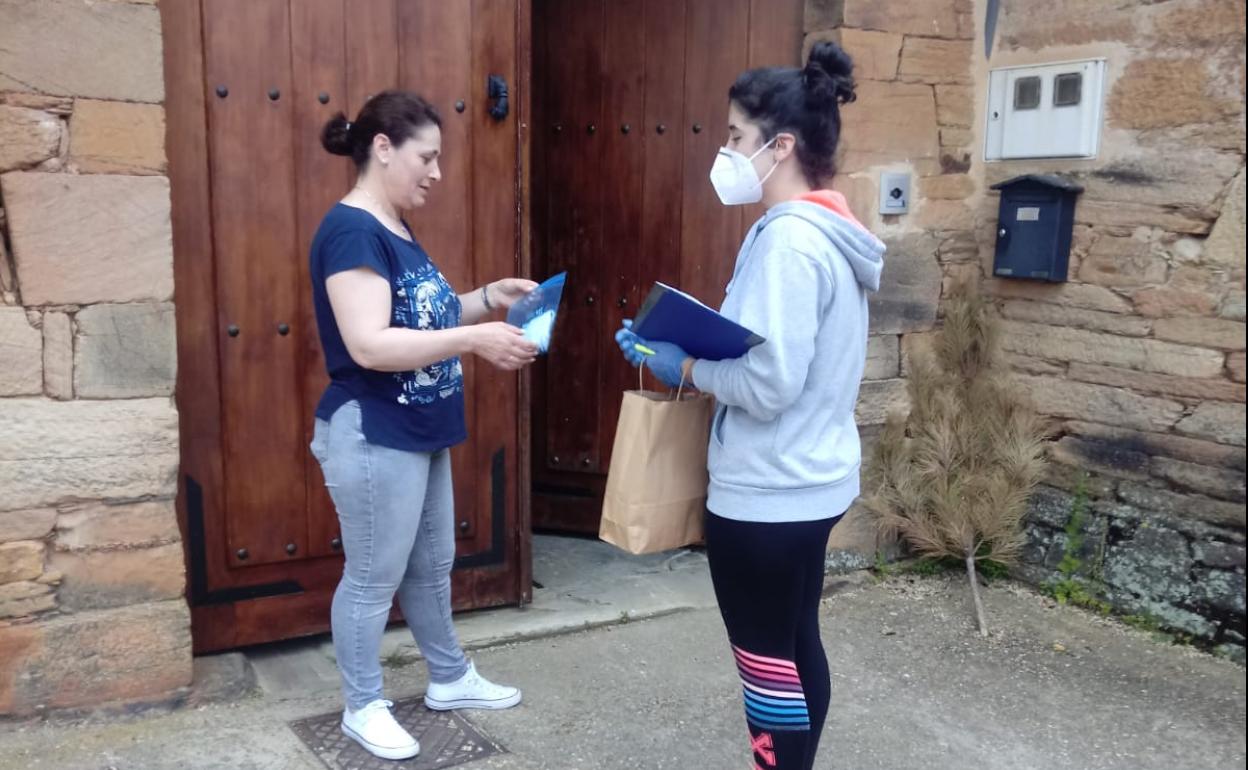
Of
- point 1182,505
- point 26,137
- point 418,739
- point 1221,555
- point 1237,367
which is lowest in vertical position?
point 418,739

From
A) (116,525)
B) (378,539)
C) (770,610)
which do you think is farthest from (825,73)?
(116,525)

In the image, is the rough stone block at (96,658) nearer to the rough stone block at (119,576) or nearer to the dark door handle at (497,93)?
the rough stone block at (119,576)

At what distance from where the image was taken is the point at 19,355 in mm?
2795

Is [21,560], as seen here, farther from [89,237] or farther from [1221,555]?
[1221,555]

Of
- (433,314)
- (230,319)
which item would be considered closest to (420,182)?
(433,314)

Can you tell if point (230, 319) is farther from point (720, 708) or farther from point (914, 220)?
point (914, 220)

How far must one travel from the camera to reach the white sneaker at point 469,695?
3.12 meters

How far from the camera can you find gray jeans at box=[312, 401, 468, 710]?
2.68 metres

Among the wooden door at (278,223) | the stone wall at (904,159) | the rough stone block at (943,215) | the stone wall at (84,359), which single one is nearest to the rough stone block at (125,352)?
the stone wall at (84,359)

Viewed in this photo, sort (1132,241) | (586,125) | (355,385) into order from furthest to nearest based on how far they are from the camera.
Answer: (586,125)
(1132,241)
(355,385)

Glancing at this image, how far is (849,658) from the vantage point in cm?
361

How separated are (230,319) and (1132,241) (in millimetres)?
3019

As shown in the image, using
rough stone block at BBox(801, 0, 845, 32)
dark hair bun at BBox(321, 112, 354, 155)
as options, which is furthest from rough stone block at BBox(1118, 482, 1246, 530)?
dark hair bun at BBox(321, 112, 354, 155)

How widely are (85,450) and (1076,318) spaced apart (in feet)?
10.9
